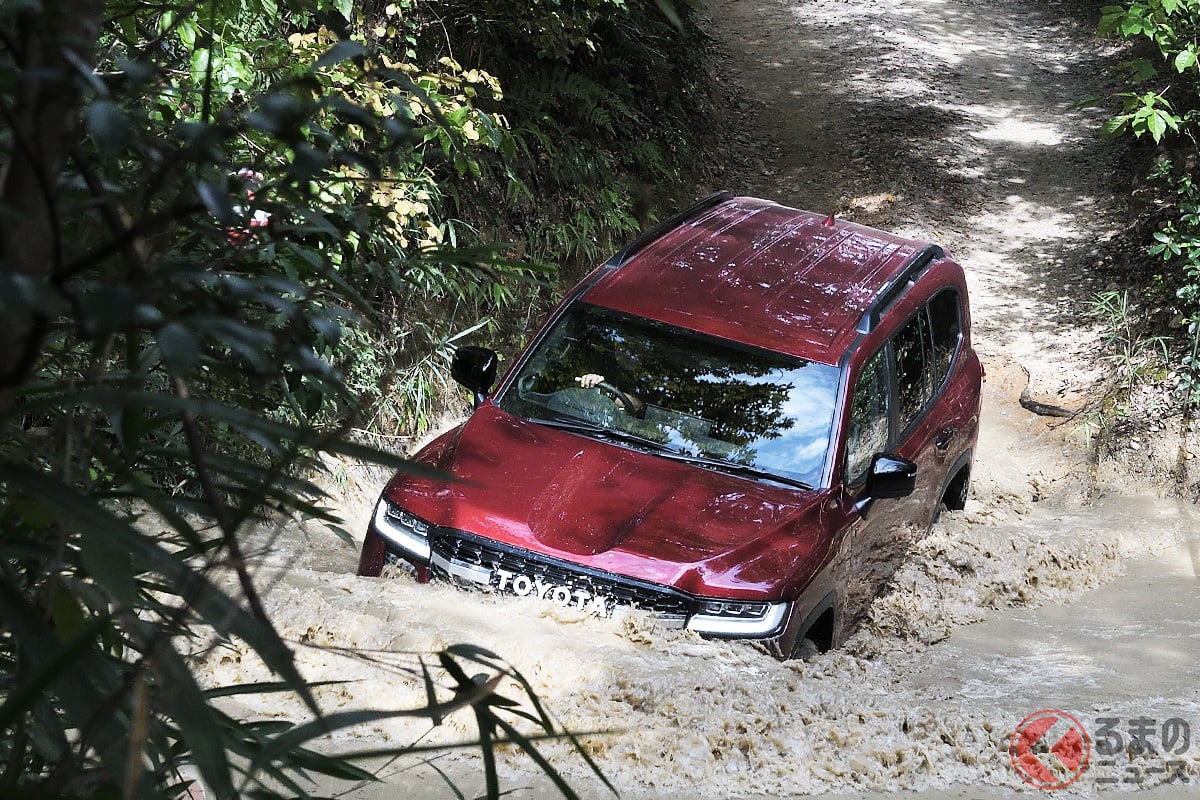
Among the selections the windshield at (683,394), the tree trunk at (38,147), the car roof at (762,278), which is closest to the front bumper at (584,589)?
the windshield at (683,394)

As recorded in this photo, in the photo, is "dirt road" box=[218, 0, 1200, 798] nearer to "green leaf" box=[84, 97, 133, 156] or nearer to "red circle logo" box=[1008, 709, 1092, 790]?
"red circle logo" box=[1008, 709, 1092, 790]

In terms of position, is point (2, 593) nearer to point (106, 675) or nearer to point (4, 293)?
point (106, 675)

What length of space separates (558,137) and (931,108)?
7.20 metres

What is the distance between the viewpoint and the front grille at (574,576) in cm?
430

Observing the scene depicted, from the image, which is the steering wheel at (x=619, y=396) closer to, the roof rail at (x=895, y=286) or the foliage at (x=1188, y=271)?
the roof rail at (x=895, y=286)

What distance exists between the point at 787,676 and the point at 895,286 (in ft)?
7.97

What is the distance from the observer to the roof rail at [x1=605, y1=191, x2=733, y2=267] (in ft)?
19.0

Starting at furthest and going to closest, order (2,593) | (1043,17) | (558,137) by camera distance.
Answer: (1043,17)
(558,137)
(2,593)

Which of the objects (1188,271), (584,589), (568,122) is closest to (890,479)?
(584,589)

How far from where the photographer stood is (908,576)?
5.74 m

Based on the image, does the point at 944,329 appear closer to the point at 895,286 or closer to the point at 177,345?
the point at 895,286

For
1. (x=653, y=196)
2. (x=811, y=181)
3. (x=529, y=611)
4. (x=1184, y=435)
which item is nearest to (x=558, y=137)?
(x=653, y=196)

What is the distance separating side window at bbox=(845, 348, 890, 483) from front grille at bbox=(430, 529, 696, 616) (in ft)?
3.77

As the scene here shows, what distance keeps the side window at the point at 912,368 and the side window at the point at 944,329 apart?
0.13 metres
